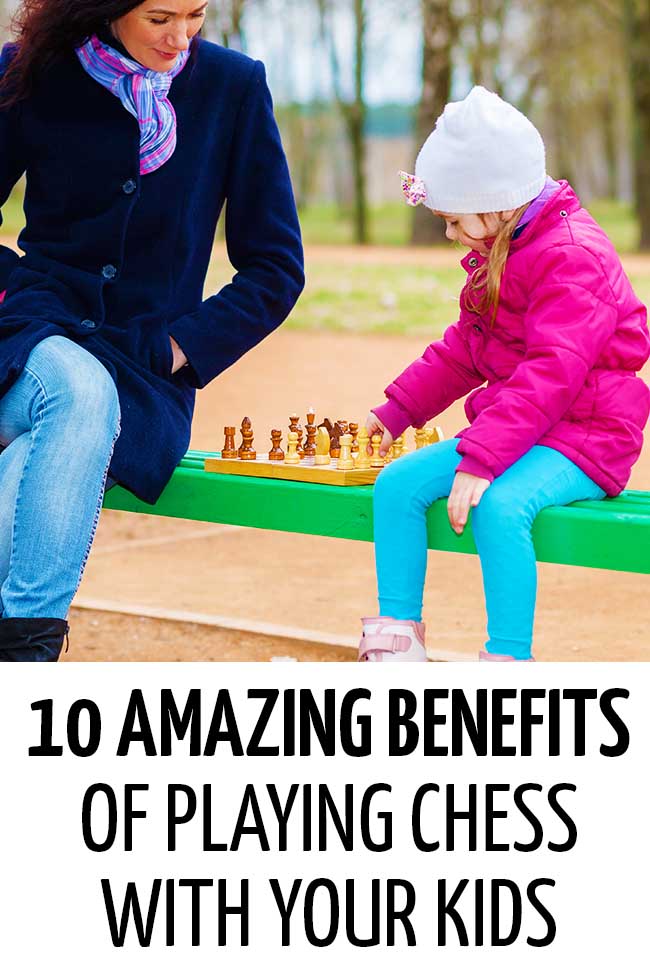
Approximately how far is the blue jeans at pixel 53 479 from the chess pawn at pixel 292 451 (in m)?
0.57

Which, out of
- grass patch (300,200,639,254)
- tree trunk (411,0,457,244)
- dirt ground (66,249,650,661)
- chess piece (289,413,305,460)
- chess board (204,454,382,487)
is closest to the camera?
chess board (204,454,382,487)

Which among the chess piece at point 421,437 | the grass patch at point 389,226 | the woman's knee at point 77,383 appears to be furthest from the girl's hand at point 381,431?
the grass patch at point 389,226

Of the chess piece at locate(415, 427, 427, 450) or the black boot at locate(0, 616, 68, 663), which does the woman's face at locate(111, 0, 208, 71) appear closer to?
the chess piece at locate(415, 427, 427, 450)

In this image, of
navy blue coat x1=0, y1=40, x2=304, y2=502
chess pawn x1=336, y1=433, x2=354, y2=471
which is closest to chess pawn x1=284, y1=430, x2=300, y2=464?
chess pawn x1=336, y1=433, x2=354, y2=471

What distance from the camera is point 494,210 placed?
3201 mm

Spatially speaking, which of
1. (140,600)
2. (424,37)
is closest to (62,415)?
(140,600)

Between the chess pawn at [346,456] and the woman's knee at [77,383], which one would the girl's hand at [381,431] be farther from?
the woman's knee at [77,383]

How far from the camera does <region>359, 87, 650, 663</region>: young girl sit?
120 inches

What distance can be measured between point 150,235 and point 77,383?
58 cm

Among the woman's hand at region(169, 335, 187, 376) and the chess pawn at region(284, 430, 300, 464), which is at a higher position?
the woman's hand at region(169, 335, 187, 376)

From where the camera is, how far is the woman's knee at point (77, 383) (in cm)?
317

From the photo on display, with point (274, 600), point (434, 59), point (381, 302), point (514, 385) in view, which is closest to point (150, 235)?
point (514, 385)

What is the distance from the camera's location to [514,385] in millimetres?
3080

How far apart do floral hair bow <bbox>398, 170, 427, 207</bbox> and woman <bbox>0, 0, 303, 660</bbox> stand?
45cm
